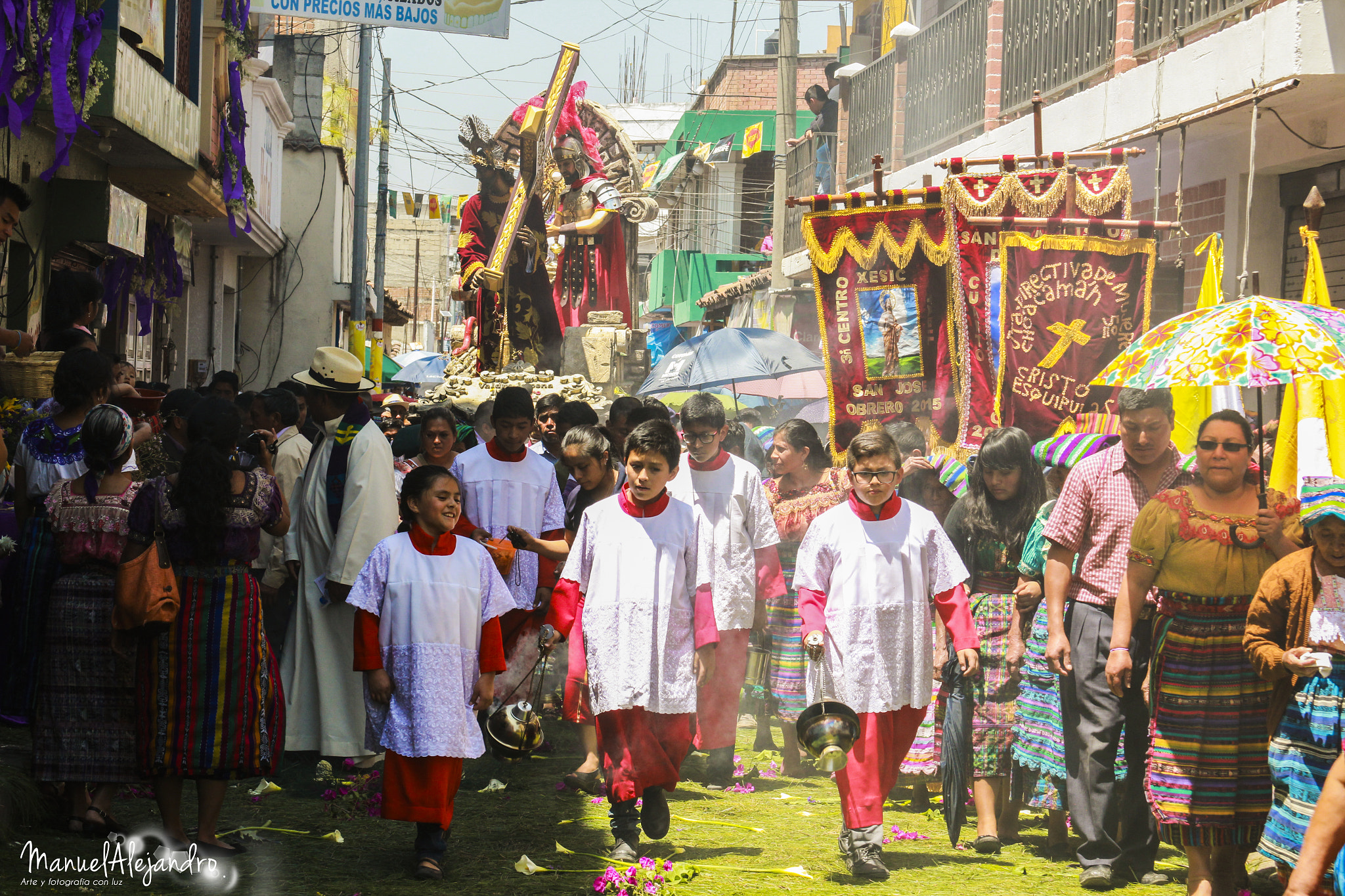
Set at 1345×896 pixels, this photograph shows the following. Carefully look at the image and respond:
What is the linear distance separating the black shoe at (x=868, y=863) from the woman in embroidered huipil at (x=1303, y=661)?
4.59 ft

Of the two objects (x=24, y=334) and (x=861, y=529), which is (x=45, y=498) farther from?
(x=861, y=529)

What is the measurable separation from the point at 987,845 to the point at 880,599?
1.17m

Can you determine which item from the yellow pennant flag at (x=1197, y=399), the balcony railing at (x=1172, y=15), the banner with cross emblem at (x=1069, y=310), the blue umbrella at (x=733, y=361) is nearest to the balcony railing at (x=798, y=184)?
the blue umbrella at (x=733, y=361)

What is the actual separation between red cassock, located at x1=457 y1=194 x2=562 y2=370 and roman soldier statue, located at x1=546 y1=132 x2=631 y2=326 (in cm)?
60

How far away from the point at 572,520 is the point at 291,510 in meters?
1.44

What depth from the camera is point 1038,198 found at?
871cm

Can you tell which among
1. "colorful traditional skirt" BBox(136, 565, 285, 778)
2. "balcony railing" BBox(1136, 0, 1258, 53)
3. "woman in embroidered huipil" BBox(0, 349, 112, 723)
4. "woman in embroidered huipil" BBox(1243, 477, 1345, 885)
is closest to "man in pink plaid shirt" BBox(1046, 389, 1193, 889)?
"woman in embroidered huipil" BBox(1243, 477, 1345, 885)

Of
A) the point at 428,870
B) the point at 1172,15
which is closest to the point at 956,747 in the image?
the point at 428,870

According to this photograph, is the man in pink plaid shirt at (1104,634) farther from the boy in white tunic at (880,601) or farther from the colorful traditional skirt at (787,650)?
the colorful traditional skirt at (787,650)

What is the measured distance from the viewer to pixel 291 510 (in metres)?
6.45

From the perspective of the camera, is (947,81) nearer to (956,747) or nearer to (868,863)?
(956,747)

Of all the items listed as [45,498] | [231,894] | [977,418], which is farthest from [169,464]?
[977,418]

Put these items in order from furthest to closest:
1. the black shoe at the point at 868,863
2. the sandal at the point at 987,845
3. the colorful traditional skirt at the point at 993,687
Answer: the colorful traditional skirt at the point at 993,687, the sandal at the point at 987,845, the black shoe at the point at 868,863

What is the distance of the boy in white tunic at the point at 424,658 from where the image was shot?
4887 mm
